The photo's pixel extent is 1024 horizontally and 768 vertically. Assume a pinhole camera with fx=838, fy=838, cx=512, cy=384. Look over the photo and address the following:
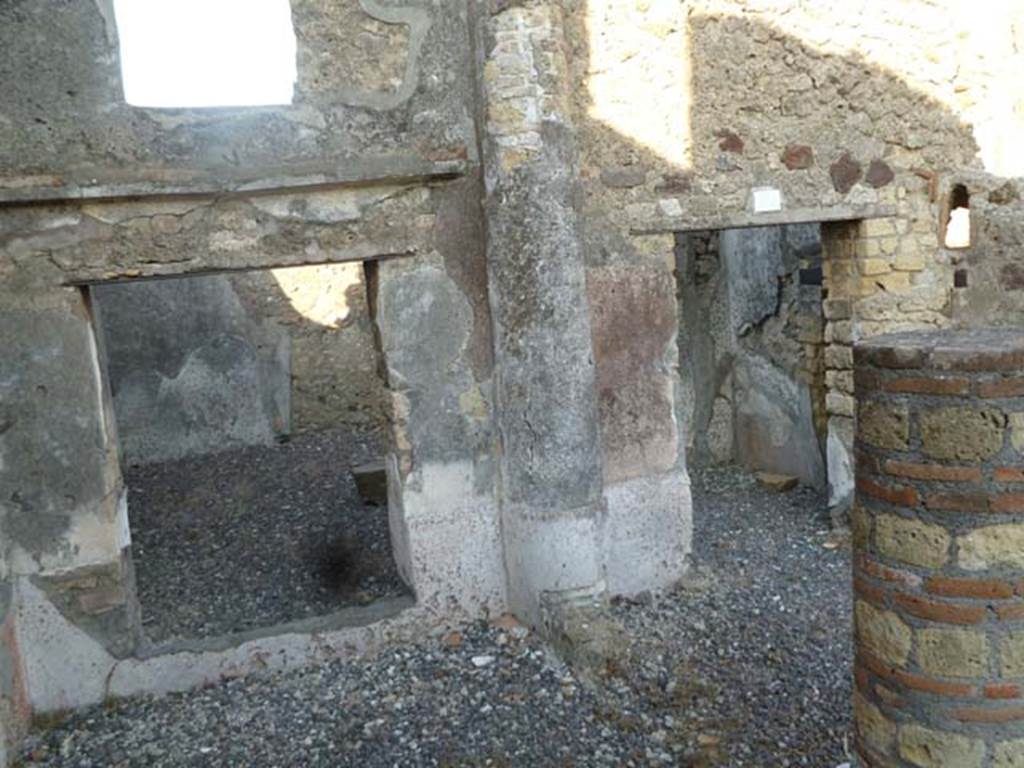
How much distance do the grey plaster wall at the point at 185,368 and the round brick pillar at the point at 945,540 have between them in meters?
7.33

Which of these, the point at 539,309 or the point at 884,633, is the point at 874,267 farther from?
the point at 884,633

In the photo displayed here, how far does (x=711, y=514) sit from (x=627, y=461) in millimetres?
1709

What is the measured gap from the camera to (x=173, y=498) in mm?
6875

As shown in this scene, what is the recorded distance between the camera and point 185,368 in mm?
8273

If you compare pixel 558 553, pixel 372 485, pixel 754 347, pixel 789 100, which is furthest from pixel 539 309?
pixel 754 347

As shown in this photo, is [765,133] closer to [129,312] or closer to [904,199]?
[904,199]

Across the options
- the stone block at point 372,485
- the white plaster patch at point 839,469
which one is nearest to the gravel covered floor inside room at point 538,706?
the white plaster patch at point 839,469

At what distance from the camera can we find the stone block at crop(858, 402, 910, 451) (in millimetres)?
1955

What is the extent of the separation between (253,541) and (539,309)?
3018mm

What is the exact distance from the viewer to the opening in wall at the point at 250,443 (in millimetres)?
4906

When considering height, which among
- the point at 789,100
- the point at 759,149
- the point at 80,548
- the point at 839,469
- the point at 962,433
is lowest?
the point at 839,469

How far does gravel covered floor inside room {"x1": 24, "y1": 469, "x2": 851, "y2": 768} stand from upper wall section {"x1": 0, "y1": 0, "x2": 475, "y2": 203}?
2.17 metres

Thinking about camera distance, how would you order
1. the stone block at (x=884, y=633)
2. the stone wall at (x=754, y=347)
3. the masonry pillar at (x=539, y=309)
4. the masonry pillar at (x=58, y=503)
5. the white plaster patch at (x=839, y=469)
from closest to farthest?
the stone block at (x=884, y=633) → the masonry pillar at (x=58, y=503) → the masonry pillar at (x=539, y=309) → the white plaster patch at (x=839, y=469) → the stone wall at (x=754, y=347)

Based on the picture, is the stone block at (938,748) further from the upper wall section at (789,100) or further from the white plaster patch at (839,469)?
the white plaster patch at (839,469)
